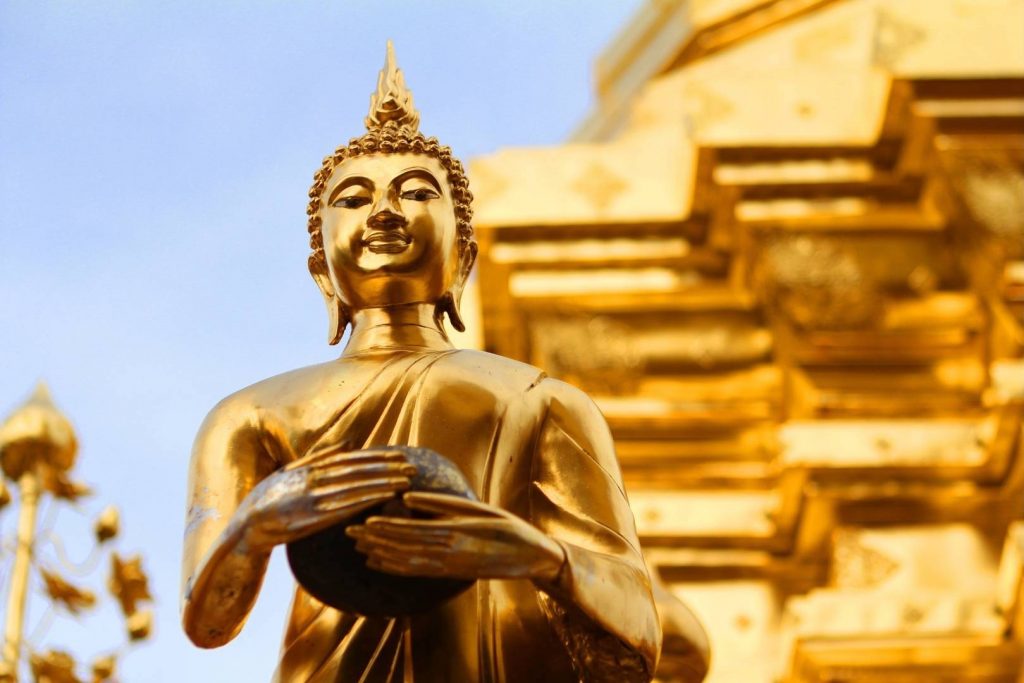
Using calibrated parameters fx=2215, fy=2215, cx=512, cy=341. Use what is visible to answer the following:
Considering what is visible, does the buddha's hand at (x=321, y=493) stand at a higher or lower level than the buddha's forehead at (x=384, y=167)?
lower

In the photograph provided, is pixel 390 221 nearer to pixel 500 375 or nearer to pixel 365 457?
pixel 500 375

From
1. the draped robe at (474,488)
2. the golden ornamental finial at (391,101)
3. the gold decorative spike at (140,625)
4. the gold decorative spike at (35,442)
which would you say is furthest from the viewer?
the gold decorative spike at (35,442)

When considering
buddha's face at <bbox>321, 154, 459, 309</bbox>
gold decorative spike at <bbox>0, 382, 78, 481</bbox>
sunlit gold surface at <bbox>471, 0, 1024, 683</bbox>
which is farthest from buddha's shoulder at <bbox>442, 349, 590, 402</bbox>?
sunlit gold surface at <bbox>471, 0, 1024, 683</bbox>

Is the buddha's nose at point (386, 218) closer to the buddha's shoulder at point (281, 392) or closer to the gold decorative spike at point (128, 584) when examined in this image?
the buddha's shoulder at point (281, 392)

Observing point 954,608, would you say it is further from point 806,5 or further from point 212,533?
point 212,533

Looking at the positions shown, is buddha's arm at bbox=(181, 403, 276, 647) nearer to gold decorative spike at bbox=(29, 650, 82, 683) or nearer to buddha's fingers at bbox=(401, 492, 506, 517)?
buddha's fingers at bbox=(401, 492, 506, 517)

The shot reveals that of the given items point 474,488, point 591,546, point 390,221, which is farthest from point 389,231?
point 591,546

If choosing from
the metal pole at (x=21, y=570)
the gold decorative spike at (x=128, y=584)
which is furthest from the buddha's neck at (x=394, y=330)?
the gold decorative spike at (x=128, y=584)

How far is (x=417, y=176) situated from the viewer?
311cm

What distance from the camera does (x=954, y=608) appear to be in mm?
8203

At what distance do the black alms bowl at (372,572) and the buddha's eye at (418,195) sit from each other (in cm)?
60

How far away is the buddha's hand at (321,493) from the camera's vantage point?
247 centimetres

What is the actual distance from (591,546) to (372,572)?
1.17 ft

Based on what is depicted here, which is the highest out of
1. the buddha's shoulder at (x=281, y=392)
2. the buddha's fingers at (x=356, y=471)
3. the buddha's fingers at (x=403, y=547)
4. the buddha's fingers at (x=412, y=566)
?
the buddha's shoulder at (x=281, y=392)
